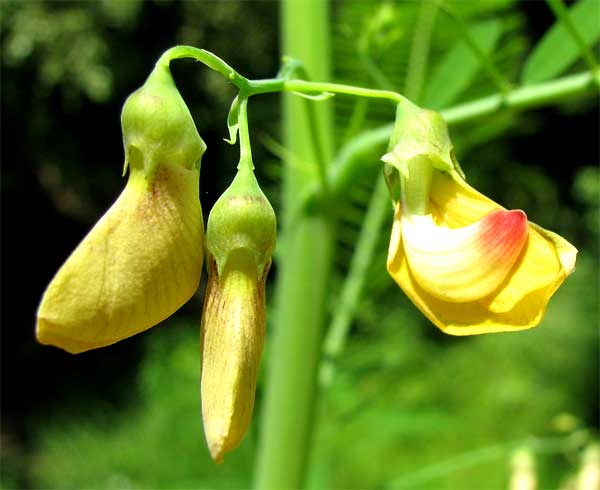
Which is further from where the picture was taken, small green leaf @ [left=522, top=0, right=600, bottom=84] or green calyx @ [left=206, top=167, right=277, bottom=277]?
small green leaf @ [left=522, top=0, right=600, bottom=84]

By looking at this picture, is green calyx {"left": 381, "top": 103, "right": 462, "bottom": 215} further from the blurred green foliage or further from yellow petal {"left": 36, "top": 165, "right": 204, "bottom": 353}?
the blurred green foliage

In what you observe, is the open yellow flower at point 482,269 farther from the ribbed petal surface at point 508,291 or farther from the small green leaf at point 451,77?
the small green leaf at point 451,77

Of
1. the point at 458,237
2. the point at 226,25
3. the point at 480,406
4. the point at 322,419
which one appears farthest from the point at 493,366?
the point at 458,237

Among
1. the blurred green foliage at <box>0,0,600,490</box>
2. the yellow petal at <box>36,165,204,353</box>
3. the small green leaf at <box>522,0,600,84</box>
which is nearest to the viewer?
the yellow petal at <box>36,165,204,353</box>

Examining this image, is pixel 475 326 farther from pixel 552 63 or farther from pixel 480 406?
pixel 480 406

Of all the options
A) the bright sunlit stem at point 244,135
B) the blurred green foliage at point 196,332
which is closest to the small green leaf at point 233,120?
the bright sunlit stem at point 244,135

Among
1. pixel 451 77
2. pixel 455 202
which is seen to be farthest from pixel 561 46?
pixel 455 202

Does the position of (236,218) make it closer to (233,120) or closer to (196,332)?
(233,120)

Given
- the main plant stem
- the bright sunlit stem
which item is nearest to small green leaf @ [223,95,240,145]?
the bright sunlit stem
